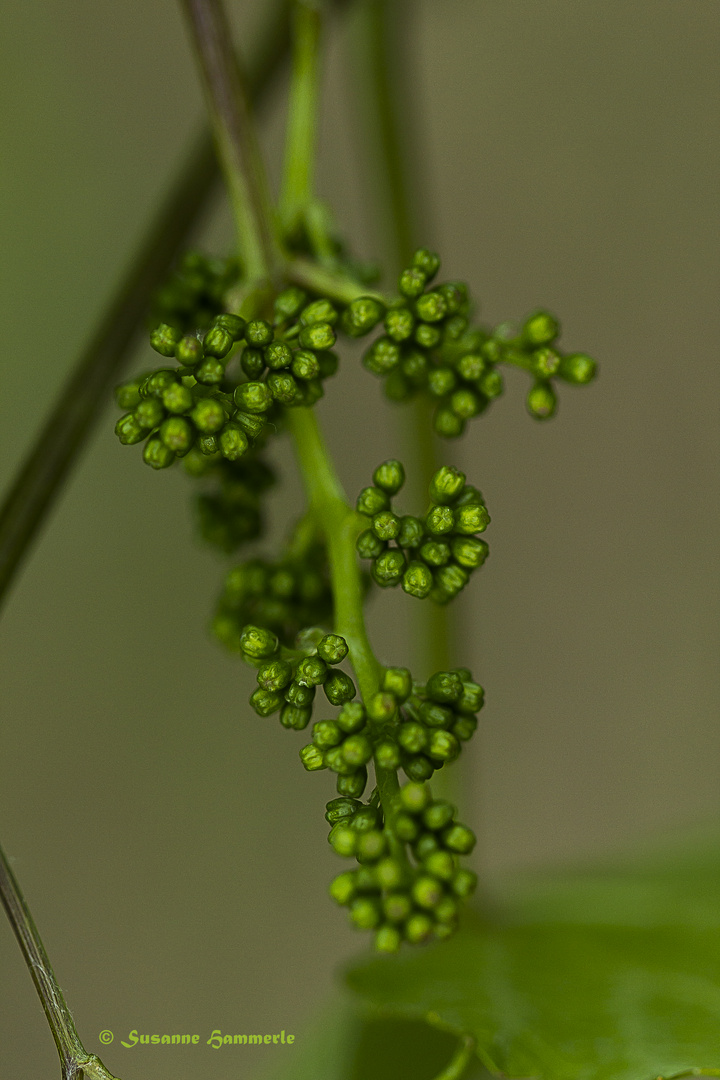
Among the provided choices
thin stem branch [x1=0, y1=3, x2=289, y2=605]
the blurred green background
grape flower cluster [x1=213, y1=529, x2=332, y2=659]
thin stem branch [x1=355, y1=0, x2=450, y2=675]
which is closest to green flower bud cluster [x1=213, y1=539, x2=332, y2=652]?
grape flower cluster [x1=213, y1=529, x2=332, y2=659]

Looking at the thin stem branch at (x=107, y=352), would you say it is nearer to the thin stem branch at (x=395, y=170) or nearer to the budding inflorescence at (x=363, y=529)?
the budding inflorescence at (x=363, y=529)

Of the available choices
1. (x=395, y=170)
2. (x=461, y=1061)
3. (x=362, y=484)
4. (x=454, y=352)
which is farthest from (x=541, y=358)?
(x=362, y=484)

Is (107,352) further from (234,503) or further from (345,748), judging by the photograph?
(345,748)

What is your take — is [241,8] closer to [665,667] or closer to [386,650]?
[386,650]

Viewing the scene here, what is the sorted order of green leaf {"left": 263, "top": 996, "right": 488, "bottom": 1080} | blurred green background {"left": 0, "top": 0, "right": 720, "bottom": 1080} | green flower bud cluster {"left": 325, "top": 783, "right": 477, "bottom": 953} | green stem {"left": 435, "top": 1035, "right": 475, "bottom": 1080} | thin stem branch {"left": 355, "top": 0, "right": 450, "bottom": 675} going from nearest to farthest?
1. green flower bud cluster {"left": 325, "top": 783, "right": 477, "bottom": 953}
2. green stem {"left": 435, "top": 1035, "right": 475, "bottom": 1080}
3. green leaf {"left": 263, "top": 996, "right": 488, "bottom": 1080}
4. thin stem branch {"left": 355, "top": 0, "right": 450, "bottom": 675}
5. blurred green background {"left": 0, "top": 0, "right": 720, "bottom": 1080}

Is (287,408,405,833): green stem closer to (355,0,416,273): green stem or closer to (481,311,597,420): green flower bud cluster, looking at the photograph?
(481,311,597,420): green flower bud cluster

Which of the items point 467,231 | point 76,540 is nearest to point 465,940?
point 76,540

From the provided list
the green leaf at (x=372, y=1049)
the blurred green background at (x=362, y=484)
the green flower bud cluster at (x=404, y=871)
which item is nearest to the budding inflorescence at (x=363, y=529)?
the green flower bud cluster at (x=404, y=871)
